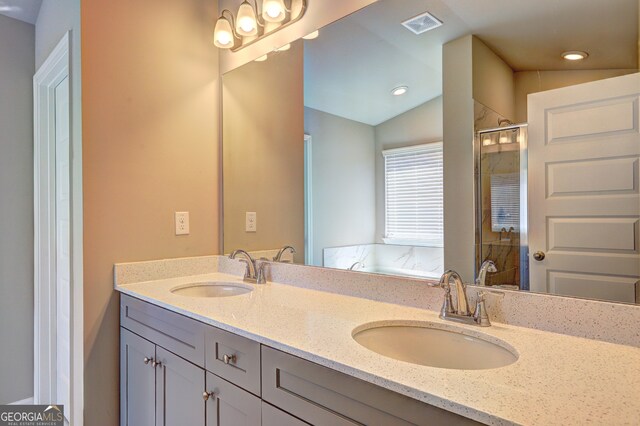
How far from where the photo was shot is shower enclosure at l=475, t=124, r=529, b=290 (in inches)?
42.9

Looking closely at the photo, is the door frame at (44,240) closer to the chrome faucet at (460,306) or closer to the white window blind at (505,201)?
the chrome faucet at (460,306)

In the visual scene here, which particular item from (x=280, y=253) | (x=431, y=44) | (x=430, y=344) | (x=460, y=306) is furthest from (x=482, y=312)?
(x=280, y=253)

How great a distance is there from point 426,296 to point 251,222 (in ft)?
3.50

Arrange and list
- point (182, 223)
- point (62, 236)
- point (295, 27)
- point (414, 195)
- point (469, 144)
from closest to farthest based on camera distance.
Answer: point (469, 144) < point (414, 195) < point (295, 27) < point (182, 223) < point (62, 236)

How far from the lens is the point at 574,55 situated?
1.01 meters

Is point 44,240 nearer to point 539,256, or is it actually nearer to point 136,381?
point 136,381

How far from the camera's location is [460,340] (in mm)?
1055

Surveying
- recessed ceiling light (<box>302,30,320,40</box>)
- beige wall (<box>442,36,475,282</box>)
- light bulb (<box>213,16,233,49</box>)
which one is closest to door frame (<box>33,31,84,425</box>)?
light bulb (<box>213,16,233,49</box>)

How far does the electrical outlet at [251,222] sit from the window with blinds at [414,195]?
0.82m

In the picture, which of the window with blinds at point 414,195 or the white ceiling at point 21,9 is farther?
the white ceiling at point 21,9

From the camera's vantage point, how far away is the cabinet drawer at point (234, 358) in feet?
3.46

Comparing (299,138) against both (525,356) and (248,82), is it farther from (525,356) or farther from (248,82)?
(525,356)

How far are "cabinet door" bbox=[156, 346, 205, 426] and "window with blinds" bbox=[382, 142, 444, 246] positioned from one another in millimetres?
833

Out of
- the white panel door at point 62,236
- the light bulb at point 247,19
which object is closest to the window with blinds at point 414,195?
the light bulb at point 247,19
